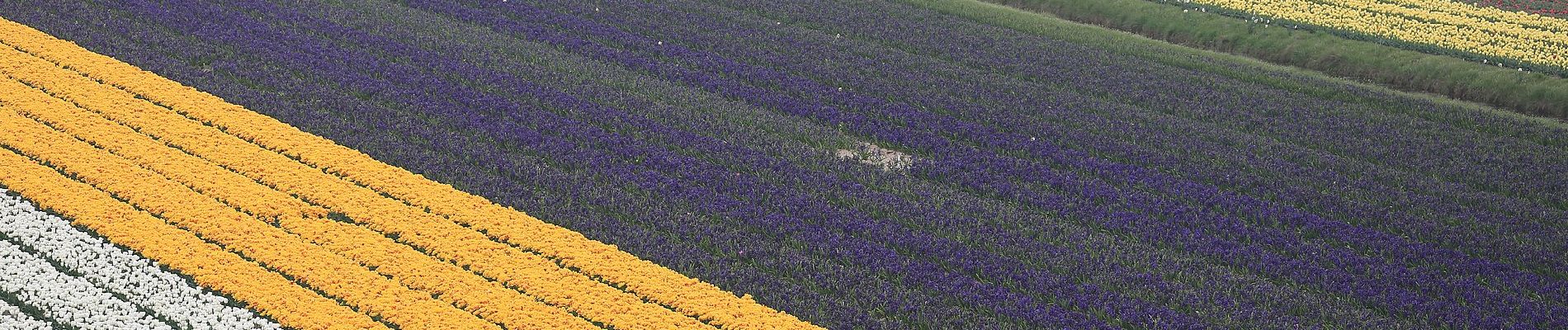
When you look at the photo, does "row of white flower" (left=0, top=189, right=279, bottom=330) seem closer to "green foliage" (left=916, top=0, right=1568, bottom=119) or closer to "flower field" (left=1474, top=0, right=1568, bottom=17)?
"green foliage" (left=916, top=0, right=1568, bottom=119)

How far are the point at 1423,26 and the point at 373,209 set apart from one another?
67.6ft

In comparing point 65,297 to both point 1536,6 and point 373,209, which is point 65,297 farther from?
point 1536,6

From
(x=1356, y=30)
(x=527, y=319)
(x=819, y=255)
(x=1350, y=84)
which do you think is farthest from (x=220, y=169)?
(x=1356, y=30)

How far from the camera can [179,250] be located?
12.5 metres

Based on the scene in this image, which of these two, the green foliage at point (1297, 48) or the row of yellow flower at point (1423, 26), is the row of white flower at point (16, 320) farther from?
the row of yellow flower at point (1423, 26)

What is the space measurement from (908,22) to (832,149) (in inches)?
349

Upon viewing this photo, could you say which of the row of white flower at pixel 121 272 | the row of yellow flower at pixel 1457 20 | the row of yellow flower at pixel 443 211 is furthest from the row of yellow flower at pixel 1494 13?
the row of white flower at pixel 121 272

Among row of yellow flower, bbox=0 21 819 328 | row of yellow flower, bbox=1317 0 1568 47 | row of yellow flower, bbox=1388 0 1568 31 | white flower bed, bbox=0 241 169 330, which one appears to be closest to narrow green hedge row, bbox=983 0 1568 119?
row of yellow flower, bbox=1317 0 1568 47

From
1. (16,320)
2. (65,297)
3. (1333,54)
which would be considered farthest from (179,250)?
(1333,54)

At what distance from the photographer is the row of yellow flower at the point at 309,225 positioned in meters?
11.9

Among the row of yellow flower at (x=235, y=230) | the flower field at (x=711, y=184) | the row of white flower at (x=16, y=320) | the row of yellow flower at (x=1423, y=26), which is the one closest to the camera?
the row of white flower at (x=16, y=320)

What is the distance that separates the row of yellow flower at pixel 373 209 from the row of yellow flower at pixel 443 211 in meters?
0.03

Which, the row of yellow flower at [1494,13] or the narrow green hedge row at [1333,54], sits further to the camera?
the row of yellow flower at [1494,13]

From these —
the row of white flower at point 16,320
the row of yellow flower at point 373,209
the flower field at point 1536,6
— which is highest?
the row of white flower at point 16,320
